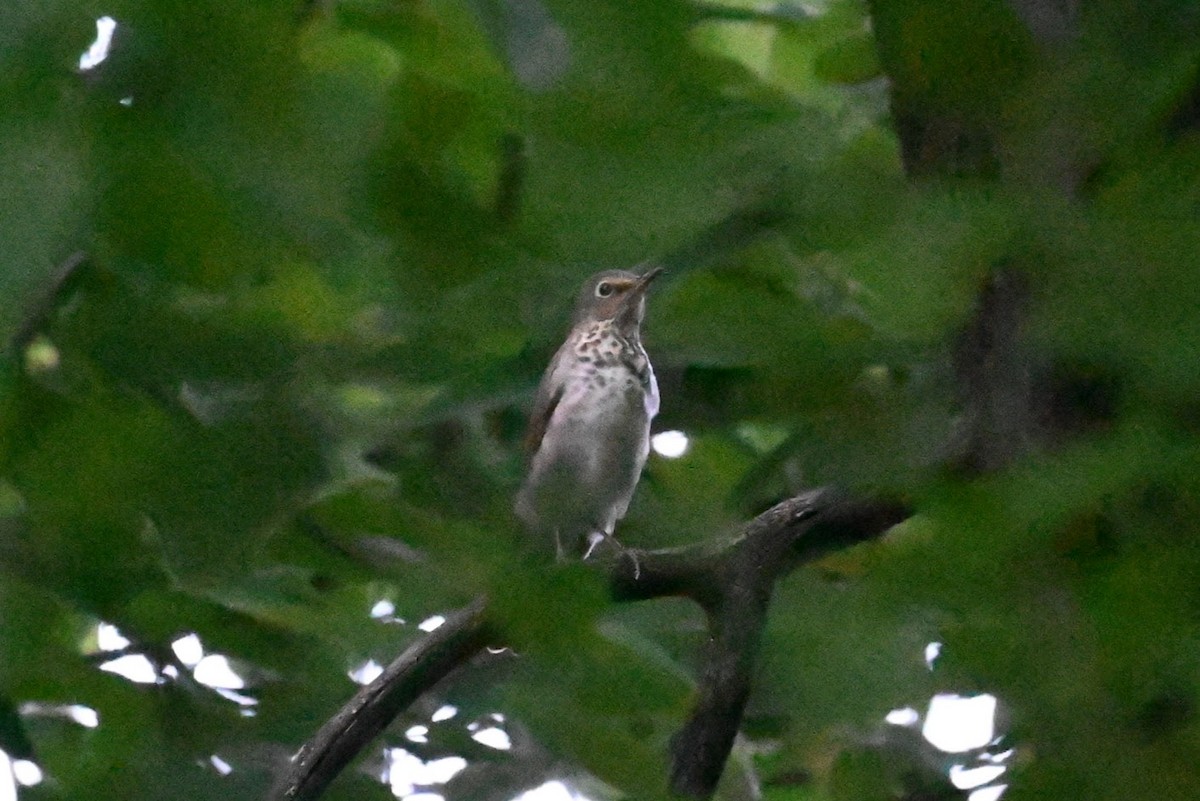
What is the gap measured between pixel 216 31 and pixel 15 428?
402mm

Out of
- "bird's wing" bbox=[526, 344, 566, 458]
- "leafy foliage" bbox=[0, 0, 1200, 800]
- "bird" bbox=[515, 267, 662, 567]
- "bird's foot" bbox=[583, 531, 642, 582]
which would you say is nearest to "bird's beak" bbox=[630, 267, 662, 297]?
"leafy foliage" bbox=[0, 0, 1200, 800]

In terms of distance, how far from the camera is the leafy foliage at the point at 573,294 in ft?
2.02

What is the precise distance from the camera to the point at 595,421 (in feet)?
12.2

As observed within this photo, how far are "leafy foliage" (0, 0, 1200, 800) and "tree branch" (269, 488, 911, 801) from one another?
46mm

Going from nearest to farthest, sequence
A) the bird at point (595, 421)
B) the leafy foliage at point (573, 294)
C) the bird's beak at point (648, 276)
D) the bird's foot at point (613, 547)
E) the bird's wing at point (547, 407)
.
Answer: the leafy foliage at point (573, 294)
the bird's beak at point (648, 276)
the bird's foot at point (613, 547)
the bird at point (595, 421)
the bird's wing at point (547, 407)

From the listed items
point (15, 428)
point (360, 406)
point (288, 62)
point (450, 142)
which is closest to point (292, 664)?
point (360, 406)

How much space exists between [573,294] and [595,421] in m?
2.60

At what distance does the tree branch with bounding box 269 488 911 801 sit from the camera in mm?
1270

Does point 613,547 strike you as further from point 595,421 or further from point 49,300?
point 49,300

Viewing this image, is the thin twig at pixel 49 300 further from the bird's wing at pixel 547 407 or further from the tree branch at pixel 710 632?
the bird's wing at pixel 547 407

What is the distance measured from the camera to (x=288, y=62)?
773 millimetres

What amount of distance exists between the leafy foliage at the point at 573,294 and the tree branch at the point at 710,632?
0.05m

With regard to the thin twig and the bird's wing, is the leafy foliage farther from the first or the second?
the bird's wing

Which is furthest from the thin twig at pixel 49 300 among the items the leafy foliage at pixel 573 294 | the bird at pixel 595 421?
the bird at pixel 595 421
